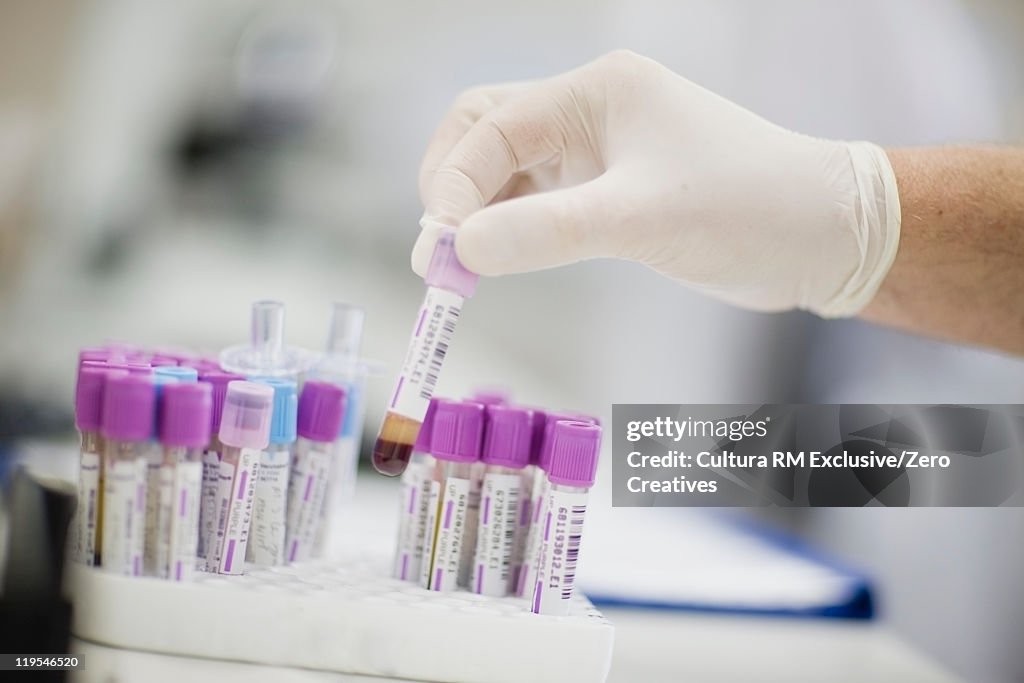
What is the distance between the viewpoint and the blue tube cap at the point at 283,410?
928 millimetres

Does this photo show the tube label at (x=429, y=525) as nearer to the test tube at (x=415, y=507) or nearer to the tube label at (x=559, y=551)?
the test tube at (x=415, y=507)

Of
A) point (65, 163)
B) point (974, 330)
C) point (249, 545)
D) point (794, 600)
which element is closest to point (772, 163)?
point (974, 330)

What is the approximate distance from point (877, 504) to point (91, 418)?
5.25ft

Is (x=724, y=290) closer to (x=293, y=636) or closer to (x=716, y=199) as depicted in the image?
(x=716, y=199)

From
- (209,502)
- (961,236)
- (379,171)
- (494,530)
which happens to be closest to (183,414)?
(209,502)

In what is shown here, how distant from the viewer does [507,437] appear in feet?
3.14

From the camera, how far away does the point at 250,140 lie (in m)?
2.03

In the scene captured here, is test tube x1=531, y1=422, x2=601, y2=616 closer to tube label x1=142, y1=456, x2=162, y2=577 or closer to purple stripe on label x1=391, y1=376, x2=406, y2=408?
purple stripe on label x1=391, y1=376, x2=406, y2=408

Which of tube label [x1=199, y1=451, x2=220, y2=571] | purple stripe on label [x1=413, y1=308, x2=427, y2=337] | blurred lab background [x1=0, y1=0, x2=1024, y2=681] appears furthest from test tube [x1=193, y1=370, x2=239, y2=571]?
blurred lab background [x1=0, y1=0, x2=1024, y2=681]

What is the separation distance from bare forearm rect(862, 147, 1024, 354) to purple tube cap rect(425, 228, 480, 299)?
2.05 feet

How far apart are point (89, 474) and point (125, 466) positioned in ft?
0.18

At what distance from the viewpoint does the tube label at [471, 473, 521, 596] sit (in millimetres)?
956

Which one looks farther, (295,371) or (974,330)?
(974,330)

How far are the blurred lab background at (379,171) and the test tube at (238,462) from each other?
3.51 ft
